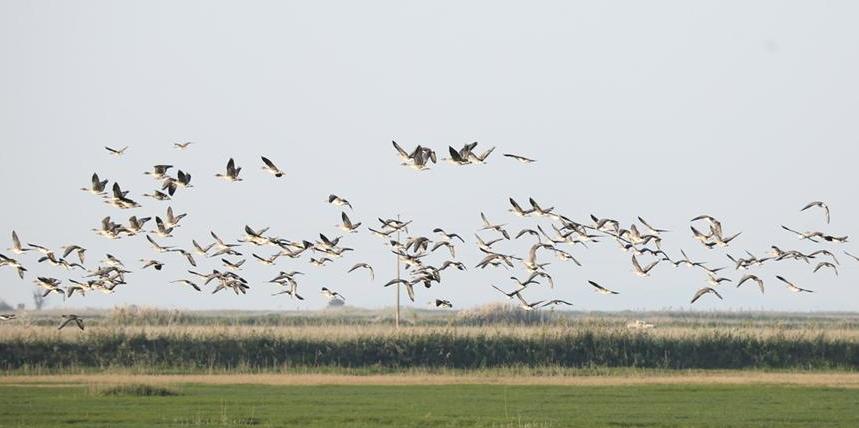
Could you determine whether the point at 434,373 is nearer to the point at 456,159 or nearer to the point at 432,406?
the point at 432,406

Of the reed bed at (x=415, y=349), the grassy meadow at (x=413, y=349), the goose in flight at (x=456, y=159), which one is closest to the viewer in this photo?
the goose in flight at (x=456, y=159)

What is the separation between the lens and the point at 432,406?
144 feet

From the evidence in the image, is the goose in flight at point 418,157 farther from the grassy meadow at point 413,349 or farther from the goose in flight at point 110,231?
the grassy meadow at point 413,349

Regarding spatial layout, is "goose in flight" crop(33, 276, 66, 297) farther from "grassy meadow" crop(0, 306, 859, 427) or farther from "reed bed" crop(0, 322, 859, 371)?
"reed bed" crop(0, 322, 859, 371)

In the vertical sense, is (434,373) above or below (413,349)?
below

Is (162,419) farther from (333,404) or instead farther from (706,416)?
(706,416)

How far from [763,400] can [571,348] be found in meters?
22.5

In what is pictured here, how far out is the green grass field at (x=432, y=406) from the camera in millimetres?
38125

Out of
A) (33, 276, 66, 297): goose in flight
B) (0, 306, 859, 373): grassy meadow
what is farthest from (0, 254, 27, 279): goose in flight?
(0, 306, 859, 373): grassy meadow

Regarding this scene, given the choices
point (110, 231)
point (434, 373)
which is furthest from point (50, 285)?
point (434, 373)

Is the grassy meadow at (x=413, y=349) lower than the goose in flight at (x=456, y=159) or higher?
lower

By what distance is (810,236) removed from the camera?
40.9m

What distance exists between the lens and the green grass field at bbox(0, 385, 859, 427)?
38.1 m

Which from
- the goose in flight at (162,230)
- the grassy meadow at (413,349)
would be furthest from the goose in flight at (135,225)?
the grassy meadow at (413,349)
